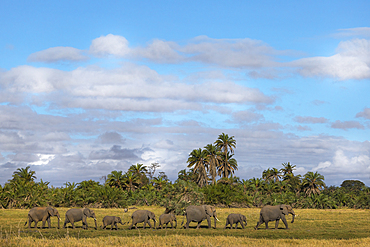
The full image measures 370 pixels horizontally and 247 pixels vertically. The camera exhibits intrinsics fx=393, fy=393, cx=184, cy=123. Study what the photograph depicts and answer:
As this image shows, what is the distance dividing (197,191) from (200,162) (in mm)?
34871

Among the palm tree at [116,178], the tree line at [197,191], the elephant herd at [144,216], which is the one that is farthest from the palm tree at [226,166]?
the elephant herd at [144,216]

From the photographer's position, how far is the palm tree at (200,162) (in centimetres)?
9338

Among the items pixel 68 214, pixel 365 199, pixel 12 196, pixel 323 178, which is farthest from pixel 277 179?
pixel 68 214

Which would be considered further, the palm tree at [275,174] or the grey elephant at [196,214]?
the palm tree at [275,174]

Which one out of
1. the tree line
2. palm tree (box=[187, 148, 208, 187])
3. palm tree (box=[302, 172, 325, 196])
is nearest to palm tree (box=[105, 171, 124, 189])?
the tree line

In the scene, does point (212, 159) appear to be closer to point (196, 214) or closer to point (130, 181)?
point (130, 181)

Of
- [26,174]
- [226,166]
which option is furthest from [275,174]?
[26,174]

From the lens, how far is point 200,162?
3684 inches

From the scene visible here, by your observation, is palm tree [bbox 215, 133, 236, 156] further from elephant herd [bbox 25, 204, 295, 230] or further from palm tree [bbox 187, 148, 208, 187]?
elephant herd [bbox 25, 204, 295, 230]

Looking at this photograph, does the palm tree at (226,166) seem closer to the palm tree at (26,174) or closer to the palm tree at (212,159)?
the palm tree at (212,159)

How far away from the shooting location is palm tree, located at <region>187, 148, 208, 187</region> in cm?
9338

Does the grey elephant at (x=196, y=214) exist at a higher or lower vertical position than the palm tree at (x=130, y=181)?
lower

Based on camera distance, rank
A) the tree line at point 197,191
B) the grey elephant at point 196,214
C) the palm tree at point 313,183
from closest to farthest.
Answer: the grey elephant at point 196,214, the tree line at point 197,191, the palm tree at point 313,183

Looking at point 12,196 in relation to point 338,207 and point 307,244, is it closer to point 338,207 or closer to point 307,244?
point 307,244
